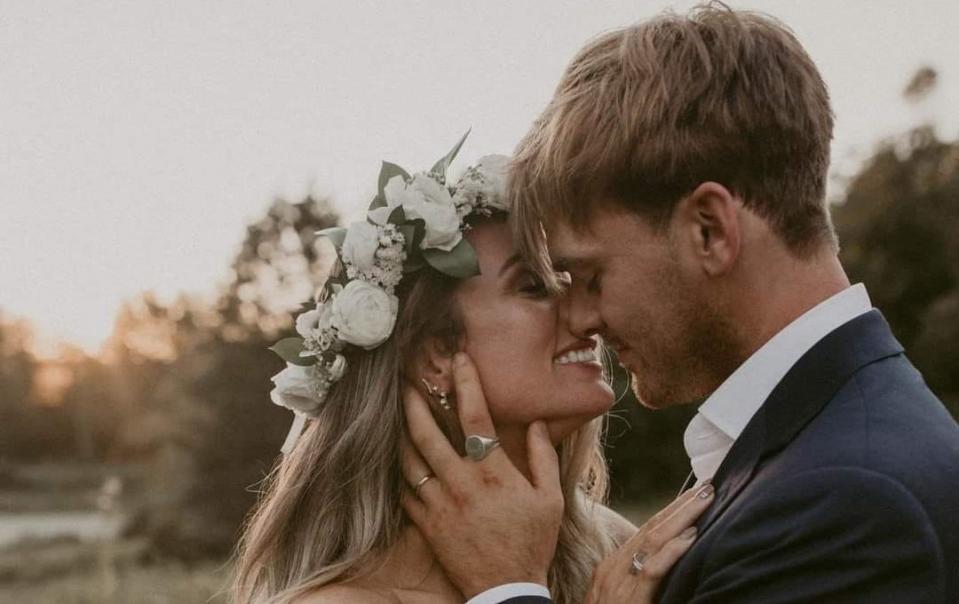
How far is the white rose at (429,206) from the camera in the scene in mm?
4094

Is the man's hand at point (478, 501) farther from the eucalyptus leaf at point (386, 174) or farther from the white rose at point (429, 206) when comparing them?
the eucalyptus leaf at point (386, 174)

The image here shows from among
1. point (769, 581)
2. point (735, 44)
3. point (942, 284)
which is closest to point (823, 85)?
point (735, 44)

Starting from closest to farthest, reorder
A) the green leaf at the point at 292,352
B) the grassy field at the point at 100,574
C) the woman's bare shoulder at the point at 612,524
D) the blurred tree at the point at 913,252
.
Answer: the green leaf at the point at 292,352 < the woman's bare shoulder at the point at 612,524 < the grassy field at the point at 100,574 < the blurred tree at the point at 913,252

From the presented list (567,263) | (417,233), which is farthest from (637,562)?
(417,233)

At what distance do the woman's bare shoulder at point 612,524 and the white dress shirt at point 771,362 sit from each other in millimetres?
1610

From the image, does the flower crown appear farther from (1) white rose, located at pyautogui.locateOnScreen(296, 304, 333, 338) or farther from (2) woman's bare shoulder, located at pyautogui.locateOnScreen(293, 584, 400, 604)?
(2) woman's bare shoulder, located at pyautogui.locateOnScreen(293, 584, 400, 604)

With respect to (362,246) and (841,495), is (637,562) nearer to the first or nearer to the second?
(841,495)

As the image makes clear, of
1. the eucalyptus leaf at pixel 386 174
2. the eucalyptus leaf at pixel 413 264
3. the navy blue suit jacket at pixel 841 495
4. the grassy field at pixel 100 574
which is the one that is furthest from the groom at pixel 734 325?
the grassy field at pixel 100 574

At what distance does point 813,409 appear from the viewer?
3078 millimetres

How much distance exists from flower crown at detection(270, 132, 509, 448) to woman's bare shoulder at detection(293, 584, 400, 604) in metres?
0.69

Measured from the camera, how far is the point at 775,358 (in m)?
3.27

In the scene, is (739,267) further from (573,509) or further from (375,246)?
(573,509)

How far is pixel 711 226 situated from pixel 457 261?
3.38ft

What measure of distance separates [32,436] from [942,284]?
4041 cm
